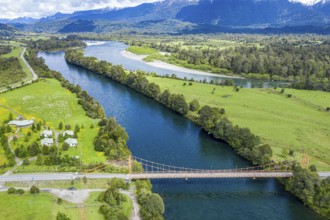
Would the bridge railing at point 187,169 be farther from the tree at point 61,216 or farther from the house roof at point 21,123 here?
the house roof at point 21,123

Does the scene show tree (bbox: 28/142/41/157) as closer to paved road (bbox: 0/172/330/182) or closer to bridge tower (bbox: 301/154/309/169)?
paved road (bbox: 0/172/330/182)

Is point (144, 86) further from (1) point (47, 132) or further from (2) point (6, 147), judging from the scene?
(2) point (6, 147)

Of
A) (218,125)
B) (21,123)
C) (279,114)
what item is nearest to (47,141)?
(21,123)

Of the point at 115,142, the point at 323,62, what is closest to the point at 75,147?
the point at 115,142

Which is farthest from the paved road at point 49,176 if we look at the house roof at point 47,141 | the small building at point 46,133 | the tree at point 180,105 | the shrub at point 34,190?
the tree at point 180,105

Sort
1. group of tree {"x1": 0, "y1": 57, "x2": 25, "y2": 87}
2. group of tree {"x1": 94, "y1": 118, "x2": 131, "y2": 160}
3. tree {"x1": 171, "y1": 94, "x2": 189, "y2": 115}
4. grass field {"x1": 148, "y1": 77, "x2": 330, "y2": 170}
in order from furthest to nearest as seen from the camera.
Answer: group of tree {"x1": 0, "y1": 57, "x2": 25, "y2": 87}
tree {"x1": 171, "y1": 94, "x2": 189, "y2": 115}
grass field {"x1": 148, "y1": 77, "x2": 330, "y2": 170}
group of tree {"x1": 94, "y1": 118, "x2": 131, "y2": 160}

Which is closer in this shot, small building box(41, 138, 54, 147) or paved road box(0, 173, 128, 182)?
paved road box(0, 173, 128, 182)

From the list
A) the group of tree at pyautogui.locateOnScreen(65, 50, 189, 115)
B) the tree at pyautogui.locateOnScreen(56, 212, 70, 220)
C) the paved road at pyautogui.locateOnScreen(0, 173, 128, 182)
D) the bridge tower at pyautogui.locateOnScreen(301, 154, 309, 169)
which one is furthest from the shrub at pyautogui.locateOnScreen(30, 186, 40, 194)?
the group of tree at pyautogui.locateOnScreen(65, 50, 189, 115)

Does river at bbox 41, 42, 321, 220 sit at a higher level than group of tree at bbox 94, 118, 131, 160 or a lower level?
lower
